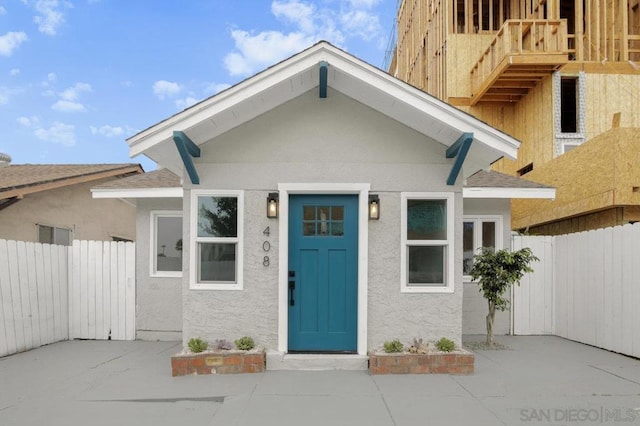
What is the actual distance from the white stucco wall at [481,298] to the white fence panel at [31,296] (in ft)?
25.6

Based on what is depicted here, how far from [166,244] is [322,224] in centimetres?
371

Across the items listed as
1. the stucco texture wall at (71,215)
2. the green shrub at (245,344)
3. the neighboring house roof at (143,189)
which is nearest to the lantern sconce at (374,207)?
the green shrub at (245,344)

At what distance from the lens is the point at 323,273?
21.2 ft

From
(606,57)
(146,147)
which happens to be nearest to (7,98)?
(146,147)

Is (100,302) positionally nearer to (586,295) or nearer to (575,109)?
(586,295)

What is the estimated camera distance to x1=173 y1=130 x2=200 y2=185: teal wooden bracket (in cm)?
589

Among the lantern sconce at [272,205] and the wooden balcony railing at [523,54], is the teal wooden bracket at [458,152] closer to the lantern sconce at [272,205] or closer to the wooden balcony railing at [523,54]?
the lantern sconce at [272,205]

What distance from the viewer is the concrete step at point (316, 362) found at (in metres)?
6.14

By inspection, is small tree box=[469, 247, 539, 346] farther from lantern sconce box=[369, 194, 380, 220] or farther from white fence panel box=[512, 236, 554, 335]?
lantern sconce box=[369, 194, 380, 220]

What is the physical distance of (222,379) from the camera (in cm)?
571

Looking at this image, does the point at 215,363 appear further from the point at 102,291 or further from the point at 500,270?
the point at 500,270

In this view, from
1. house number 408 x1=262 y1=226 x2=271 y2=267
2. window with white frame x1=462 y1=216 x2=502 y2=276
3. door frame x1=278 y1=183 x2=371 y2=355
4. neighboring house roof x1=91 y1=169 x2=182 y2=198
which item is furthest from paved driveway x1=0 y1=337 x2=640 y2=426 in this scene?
neighboring house roof x1=91 y1=169 x2=182 y2=198

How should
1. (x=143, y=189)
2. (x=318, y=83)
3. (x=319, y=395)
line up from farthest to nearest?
(x=143, y=189)
(x=318, y=83)
(x=319, y=395)

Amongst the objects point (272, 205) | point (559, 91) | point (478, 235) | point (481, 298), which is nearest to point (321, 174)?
point (272, 205)
